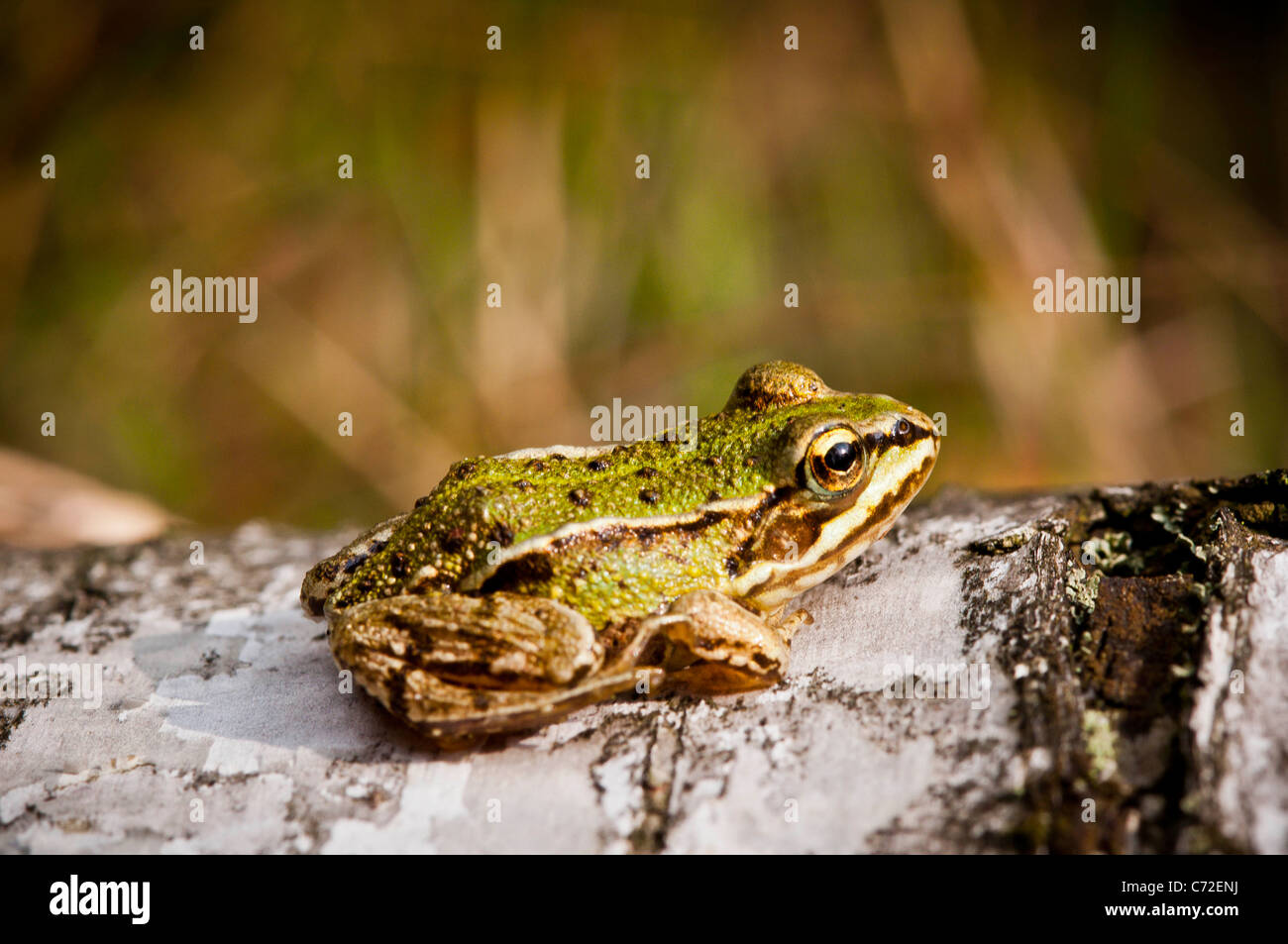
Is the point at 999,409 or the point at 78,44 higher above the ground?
the point at 78,44

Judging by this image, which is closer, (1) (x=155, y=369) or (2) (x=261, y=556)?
(2) (x=261, y=556)

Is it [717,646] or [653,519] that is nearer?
[717,646]

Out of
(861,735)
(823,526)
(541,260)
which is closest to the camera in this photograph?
(861,735)

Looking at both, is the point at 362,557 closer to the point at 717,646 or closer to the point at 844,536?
the point at 717,646

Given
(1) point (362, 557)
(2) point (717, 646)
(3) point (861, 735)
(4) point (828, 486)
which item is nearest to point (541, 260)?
(1) point (362, 557)

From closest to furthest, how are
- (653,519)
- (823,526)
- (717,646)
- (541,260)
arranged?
1. (717,646)
2. (653,519)
3. (823,526)
4. (541,260)

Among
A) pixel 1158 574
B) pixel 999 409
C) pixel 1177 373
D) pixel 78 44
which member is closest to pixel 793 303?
pixel 999 409

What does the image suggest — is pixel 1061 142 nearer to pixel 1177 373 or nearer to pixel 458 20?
pixel 1177 373
